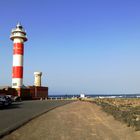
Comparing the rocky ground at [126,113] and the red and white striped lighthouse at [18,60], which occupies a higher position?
the red and white striped lighthouse at [18,60]

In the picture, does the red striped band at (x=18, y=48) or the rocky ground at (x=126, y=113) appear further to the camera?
the red striped band at (x=18, y=48)

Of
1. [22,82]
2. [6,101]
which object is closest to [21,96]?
[22,82]

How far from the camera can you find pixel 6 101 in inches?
1479

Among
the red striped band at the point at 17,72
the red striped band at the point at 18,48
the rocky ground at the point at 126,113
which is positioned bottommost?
the rocky ground at the point at 126,113

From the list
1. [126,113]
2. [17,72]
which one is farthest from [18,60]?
[126,113]

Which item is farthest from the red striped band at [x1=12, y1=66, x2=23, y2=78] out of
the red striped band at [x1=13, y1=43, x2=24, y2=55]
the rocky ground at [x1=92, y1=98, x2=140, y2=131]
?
the rocky ground at [x1=92, y1=98, x2=140, y2=131]

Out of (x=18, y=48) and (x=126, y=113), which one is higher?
(x=18, y=48)

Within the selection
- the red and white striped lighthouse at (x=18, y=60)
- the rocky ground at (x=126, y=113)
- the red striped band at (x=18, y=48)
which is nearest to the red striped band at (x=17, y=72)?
the red and white striped lighthouse at (x=18, y=60)

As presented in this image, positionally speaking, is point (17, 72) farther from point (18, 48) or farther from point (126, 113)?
point (126, 113)

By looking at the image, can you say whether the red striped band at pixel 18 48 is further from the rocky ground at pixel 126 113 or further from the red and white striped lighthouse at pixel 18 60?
the rocky ground at pixel 126 113

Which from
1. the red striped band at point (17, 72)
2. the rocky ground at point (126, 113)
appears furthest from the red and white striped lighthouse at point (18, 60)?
the rocky ground at point (126, 113)

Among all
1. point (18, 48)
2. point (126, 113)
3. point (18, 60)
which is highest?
point (18, 48)

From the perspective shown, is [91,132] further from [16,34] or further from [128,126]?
[16,34]

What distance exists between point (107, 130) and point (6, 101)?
2182cm
